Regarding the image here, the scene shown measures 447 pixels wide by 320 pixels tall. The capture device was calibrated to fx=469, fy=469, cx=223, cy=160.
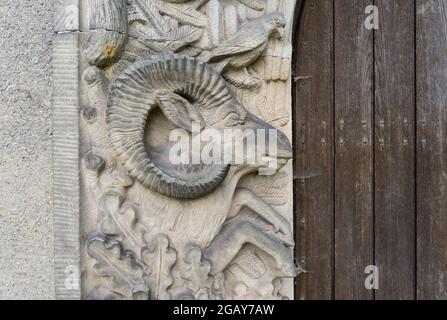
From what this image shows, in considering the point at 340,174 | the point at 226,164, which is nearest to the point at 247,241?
the point at 226,164

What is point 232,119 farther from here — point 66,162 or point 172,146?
point 66,162

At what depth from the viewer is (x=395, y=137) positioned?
1380 millimetres

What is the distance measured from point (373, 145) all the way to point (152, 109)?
0.65 m

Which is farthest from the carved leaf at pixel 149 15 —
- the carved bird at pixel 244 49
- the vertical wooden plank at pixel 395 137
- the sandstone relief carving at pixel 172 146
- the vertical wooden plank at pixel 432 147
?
the vertical wooden plank at pixel 432 147

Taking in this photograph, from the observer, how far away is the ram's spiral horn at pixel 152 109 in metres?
1.18

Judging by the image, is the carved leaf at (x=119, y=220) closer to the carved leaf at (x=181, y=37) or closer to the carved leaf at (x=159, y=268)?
the carved leaf at (x=159, y=268)

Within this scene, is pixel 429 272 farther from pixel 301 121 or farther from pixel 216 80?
pixel 216 80

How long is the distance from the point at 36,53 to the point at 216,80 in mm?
514

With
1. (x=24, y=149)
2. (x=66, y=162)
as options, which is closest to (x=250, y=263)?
(x=66, y=162)

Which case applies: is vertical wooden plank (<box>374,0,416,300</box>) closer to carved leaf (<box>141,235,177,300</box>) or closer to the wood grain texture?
carved leaf (<box>141,235,177,300</box>)

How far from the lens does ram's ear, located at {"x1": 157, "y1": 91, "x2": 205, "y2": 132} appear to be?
120 centimetres

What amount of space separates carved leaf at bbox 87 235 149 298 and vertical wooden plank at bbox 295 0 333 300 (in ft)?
1.58

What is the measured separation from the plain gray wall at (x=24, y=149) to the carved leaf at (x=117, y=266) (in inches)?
7.4

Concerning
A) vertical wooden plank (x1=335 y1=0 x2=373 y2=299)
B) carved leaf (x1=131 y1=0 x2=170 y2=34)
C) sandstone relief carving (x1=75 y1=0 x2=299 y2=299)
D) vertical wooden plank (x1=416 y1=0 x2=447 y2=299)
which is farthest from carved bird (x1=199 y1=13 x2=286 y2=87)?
vertical wooden plank (x1=416 y1=0 x2=447 y2=299)
